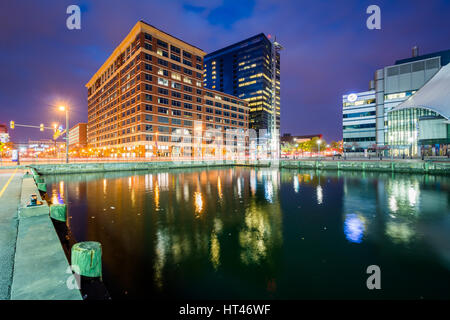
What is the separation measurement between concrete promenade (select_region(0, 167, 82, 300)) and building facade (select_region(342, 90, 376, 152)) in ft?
300

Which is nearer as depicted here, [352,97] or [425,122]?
[425,122]

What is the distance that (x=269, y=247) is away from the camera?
7695mm

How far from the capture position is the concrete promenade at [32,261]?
11.3ft

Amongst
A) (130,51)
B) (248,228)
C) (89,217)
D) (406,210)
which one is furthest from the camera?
(130,51)

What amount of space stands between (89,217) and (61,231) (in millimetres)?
2543

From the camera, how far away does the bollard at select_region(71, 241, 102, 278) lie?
4.40m

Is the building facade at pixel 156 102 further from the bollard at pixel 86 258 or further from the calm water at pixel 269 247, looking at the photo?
the bollard at pixel 86 258

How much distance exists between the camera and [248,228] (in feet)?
31.7

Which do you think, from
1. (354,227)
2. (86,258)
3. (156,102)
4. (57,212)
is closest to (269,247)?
(354,227)

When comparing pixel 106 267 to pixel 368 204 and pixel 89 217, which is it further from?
pixel 368 204

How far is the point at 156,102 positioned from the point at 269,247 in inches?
2842

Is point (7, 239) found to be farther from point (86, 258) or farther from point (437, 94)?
point (437, 94)
